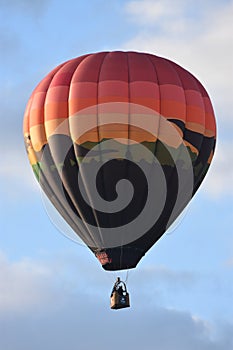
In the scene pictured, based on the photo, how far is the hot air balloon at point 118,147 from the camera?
71.1 meters

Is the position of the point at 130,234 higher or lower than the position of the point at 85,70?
lower

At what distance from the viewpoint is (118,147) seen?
71.1 meters

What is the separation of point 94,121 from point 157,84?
7.11 ft

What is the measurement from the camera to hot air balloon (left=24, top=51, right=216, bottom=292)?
233 feet

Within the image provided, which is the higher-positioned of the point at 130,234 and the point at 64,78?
the point at 64,78

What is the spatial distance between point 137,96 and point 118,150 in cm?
166

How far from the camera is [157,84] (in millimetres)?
71625

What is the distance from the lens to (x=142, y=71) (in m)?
71.7

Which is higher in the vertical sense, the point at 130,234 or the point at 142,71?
the point at 142,71

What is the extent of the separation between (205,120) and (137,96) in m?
2.46

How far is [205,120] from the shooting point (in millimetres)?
72438

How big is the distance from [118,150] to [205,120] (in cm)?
306

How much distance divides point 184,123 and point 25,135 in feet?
15.8

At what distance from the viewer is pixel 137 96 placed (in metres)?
71.2
